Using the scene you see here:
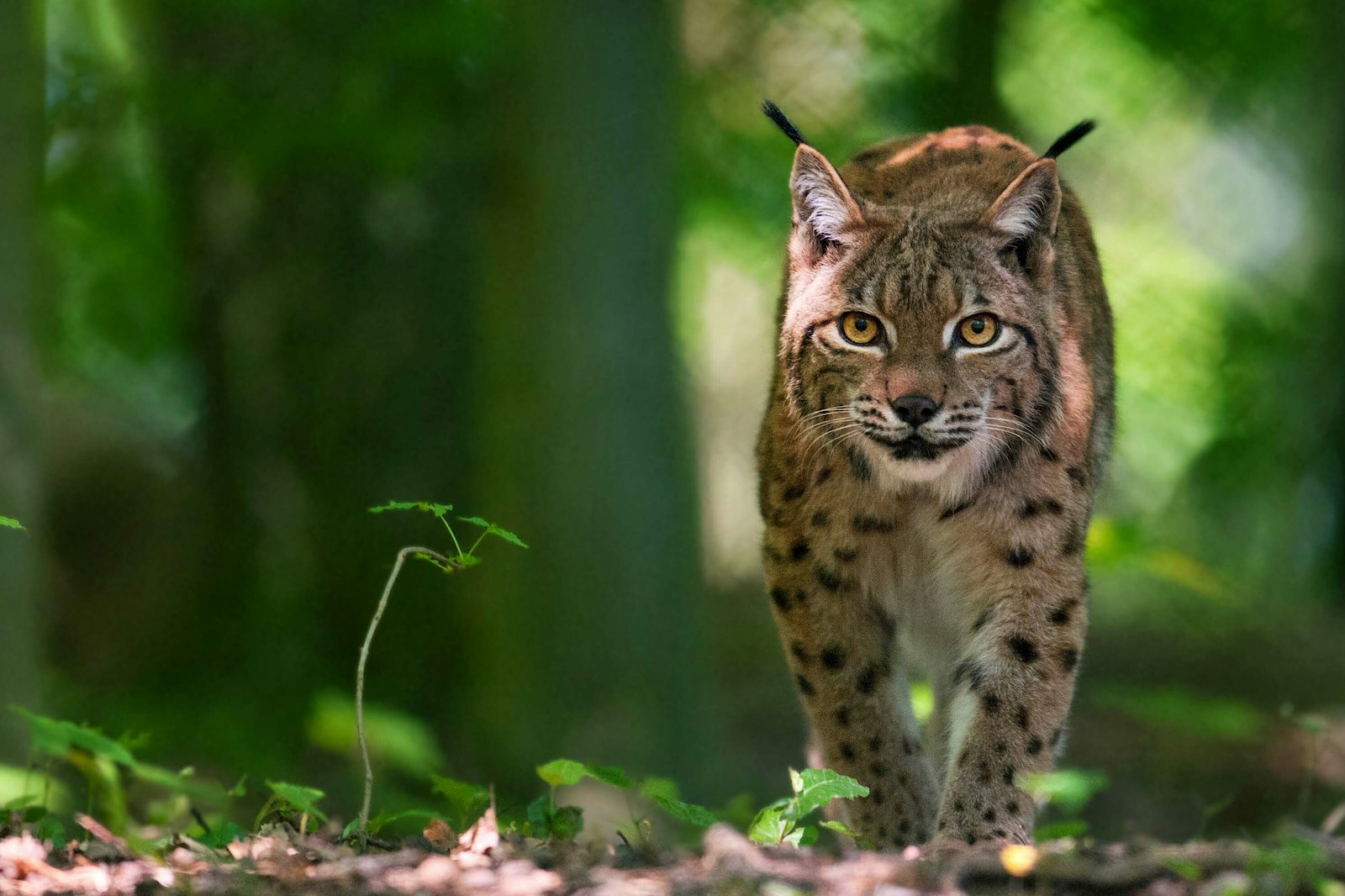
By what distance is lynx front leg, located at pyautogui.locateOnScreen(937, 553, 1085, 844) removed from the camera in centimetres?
379

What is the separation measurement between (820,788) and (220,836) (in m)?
1.33

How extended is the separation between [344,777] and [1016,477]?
244 inches

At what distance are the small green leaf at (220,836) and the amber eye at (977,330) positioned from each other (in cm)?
210

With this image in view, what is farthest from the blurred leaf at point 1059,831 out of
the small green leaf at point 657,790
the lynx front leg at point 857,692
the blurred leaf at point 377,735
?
the blurred leaf at point 377,735

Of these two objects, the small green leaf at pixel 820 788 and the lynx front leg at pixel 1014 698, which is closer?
the small green leaf at pixel 820 788

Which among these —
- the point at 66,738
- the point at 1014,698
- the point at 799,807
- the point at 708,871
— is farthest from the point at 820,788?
the point at 66,738

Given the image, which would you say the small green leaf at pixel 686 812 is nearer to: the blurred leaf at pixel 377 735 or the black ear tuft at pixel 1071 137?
the black ear tuft at pixel 1071 137

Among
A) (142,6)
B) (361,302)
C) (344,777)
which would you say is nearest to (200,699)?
(344,777)

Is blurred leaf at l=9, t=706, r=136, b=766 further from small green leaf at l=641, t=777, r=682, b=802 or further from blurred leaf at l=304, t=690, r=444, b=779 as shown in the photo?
blurred leaf at l=304, t=690, r=444, b=779

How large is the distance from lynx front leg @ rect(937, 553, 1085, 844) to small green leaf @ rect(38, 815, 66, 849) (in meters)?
2.04

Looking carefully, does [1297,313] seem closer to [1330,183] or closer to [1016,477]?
[1330,183]

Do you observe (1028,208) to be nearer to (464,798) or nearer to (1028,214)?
(1028,214)

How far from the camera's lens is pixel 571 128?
786 cm

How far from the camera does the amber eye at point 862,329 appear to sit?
392cm
